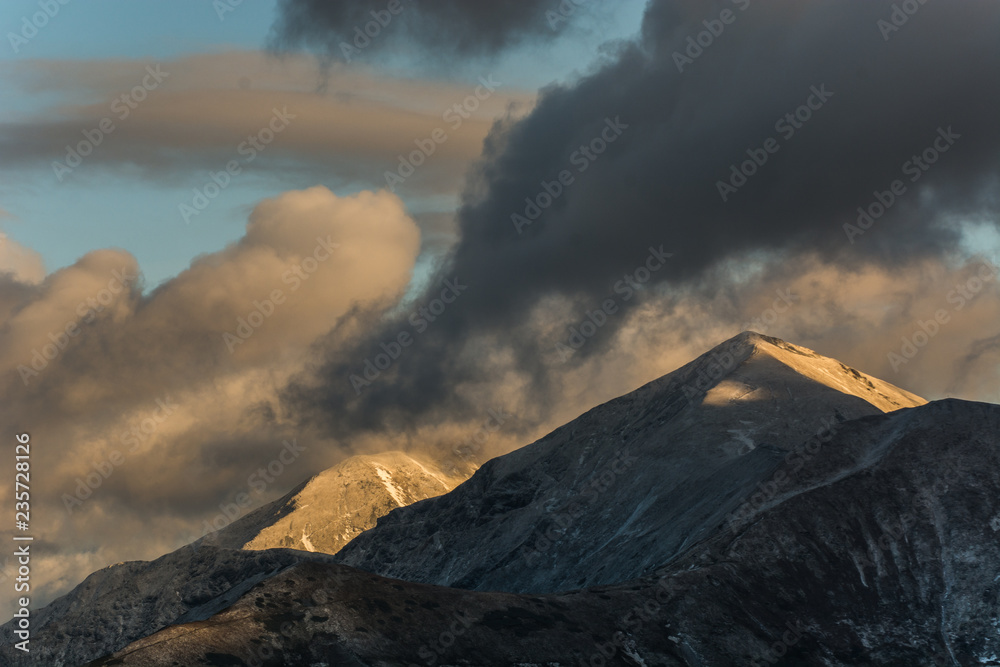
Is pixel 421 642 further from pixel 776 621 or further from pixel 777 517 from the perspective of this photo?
pixel 777 517

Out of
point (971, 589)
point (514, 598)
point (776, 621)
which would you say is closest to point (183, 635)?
point (514, 598)

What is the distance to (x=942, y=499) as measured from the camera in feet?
651

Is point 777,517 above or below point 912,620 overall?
above

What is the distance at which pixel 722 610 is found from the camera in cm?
17138

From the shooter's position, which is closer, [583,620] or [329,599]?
[329,599]

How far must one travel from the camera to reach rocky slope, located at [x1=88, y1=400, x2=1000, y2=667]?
14562 cm

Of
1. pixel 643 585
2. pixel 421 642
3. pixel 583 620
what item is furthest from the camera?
pixel 643 585

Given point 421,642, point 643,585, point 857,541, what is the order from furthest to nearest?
point 857,541
point 643,585
point 421,642

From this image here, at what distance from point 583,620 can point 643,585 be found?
1678 centimetres

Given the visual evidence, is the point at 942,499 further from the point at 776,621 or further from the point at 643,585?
the point at 643,585

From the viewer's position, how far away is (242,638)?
139 m

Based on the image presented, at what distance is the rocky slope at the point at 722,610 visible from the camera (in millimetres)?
145625

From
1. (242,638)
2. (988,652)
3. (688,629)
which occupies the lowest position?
(988,652)

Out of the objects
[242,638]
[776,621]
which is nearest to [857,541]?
[776,621]
